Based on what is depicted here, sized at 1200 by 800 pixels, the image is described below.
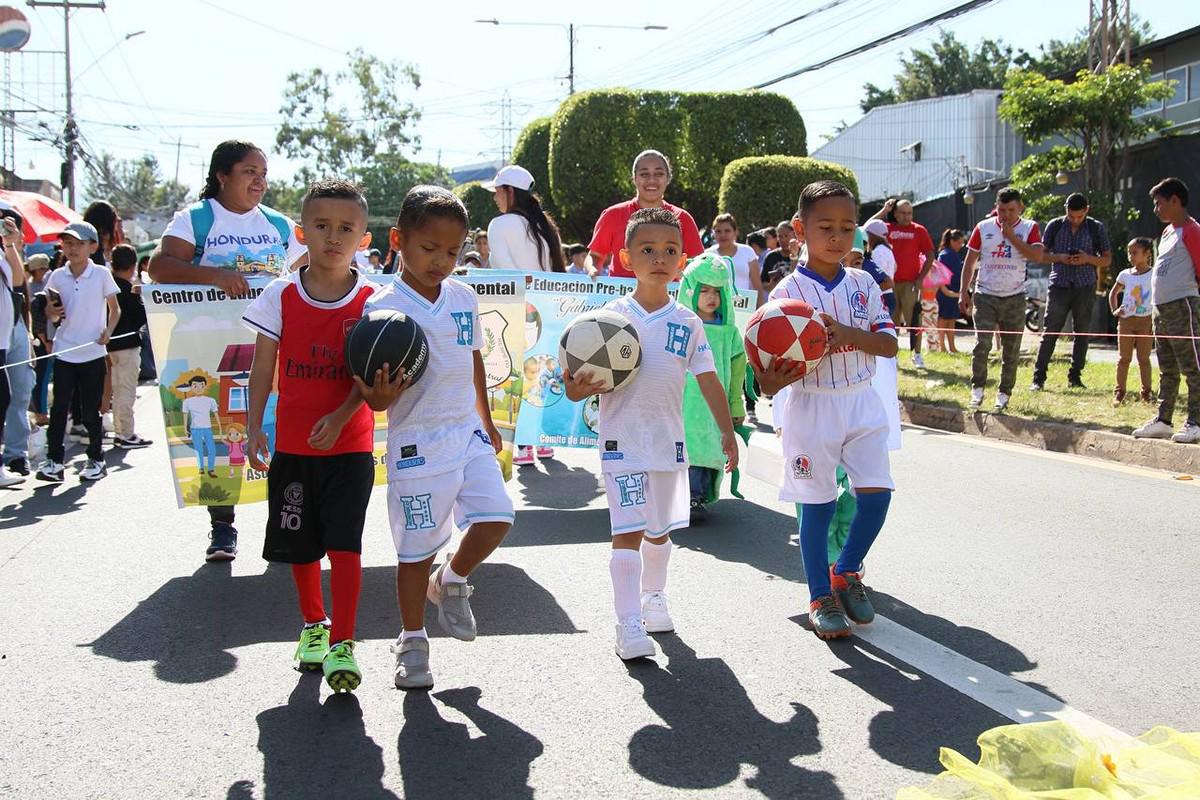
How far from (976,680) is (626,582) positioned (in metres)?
1.35

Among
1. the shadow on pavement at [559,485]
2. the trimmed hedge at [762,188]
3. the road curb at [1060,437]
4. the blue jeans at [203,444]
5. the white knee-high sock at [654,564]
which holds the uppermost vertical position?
the trimmed hedge at [762,188]

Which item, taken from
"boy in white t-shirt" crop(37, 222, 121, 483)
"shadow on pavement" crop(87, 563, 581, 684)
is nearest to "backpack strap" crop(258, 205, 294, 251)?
"shadow on pavement" crop(87, 563, 581, 684)

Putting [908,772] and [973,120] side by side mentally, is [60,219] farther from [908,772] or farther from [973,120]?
[973,120]

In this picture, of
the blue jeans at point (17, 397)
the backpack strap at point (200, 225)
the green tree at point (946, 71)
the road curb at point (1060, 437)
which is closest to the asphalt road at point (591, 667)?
the backpack strap at point (200, 225)

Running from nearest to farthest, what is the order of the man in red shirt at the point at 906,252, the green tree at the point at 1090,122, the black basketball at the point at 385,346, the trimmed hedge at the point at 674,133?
the black basketball at the point at 385,346 → the man in red shirt at the point at 906,252 → the green tree at the point at 1090,122 → the trimmed hedge at the point at 674,133

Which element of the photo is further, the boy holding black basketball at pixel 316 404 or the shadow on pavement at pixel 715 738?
the boy holding black basketball at pixel 316 404

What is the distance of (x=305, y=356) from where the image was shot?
14.6 ft

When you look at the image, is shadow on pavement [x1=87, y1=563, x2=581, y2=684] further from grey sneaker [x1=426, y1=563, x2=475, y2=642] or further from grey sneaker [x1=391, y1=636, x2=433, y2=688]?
grey sneaker [x1=391, y1=636, x2=433, y2=688]

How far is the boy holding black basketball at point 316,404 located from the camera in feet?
14.6

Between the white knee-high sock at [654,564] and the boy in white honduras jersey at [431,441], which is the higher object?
the boy in white honduras jersey at [431,441]

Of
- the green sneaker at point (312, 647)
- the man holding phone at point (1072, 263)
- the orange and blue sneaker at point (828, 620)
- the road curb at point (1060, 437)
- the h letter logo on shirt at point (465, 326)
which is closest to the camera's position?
the h letter logo on shirt at point (465, 326)

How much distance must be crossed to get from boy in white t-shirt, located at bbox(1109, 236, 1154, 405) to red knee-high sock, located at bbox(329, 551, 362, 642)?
9.48m

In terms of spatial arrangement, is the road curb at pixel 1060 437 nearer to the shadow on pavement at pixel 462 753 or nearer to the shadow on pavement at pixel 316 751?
the shadow on pavement at pixel 462 753

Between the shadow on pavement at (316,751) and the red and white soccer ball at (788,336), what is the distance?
2.00 metres
